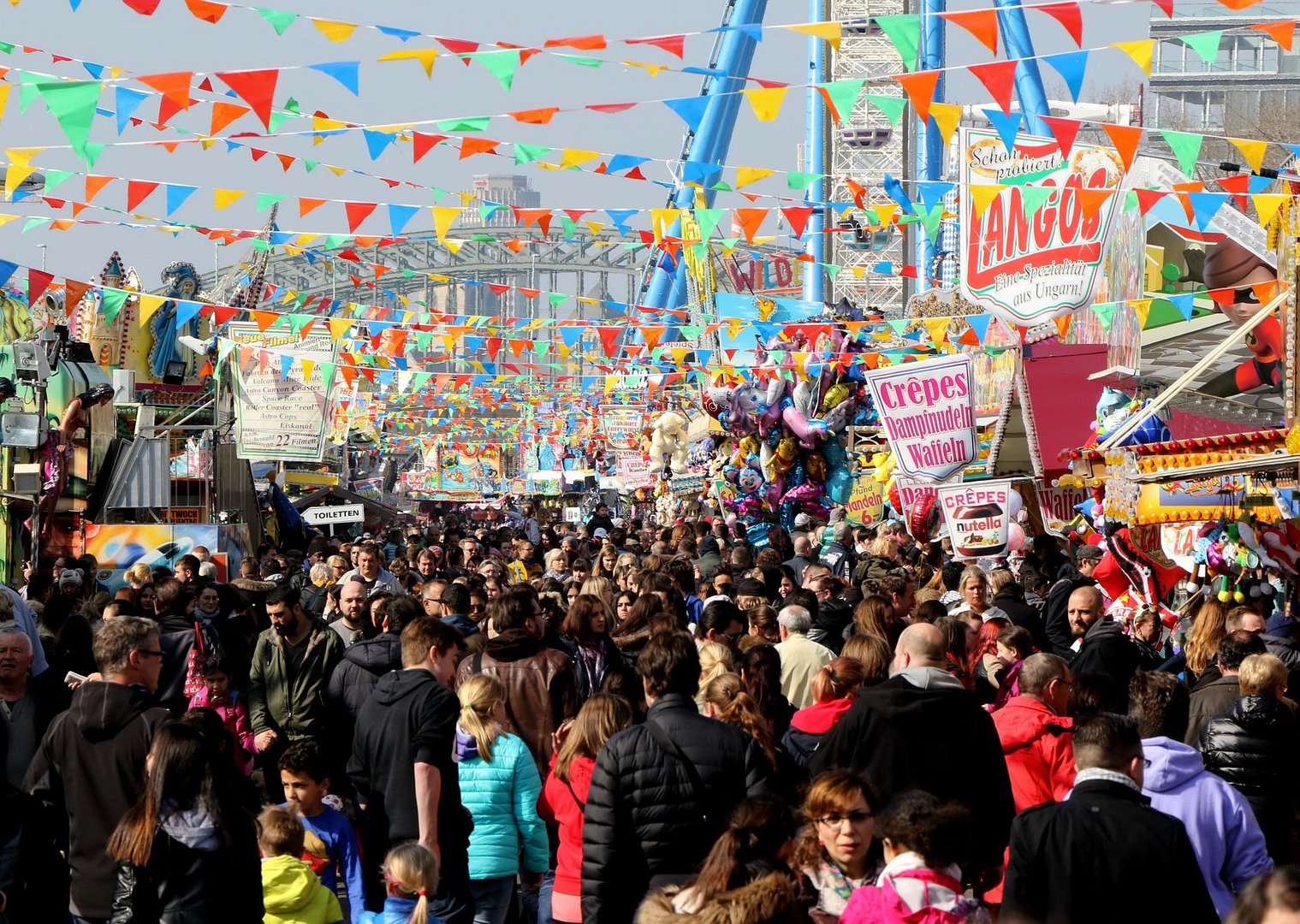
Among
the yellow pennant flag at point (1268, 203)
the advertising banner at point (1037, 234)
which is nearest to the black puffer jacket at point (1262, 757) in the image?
the yellow pennant flag at point (1268, 203)

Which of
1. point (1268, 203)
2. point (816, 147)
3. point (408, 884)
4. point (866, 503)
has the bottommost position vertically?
point (408, 884)

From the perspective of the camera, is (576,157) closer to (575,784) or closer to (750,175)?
(750,175)

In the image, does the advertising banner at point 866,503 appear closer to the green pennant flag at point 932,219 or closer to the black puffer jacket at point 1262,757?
the green pennant flag at point 932,219

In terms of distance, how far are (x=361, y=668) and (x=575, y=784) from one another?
1973 millimetres

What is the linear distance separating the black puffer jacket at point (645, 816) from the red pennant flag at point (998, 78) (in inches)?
186

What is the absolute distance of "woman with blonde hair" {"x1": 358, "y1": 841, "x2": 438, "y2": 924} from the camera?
550 centimetres

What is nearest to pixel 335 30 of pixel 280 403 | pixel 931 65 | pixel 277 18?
pixel 277 18

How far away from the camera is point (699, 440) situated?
35.5m

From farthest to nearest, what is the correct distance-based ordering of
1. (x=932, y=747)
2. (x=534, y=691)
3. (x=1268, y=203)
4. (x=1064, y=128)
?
(x=1268, y=203)
(x=1064, y=128)
(x=534, y=691)
(x=932, y=747)

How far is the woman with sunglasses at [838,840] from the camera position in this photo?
193 inches

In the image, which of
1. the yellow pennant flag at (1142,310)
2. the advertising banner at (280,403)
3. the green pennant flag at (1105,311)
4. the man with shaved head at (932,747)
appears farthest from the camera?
the advertising banner at (280,403)

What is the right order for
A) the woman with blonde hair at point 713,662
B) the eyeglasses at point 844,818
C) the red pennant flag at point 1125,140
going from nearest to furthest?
the eyeglasses at point 844,818 → the woman with blonde hair at point 713,662 → the red pennant flag at point 1125,140

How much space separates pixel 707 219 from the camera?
13719 mm

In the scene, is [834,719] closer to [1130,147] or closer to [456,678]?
[456,678]
